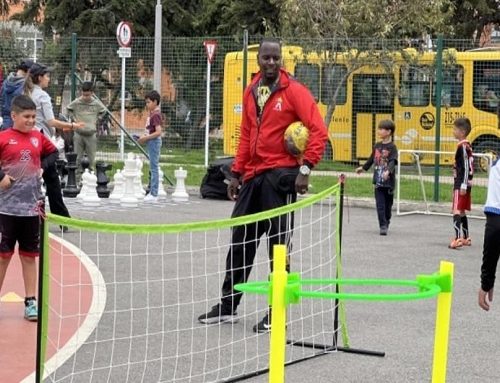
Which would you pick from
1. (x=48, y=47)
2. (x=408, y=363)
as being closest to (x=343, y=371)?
(x=408, y=363)

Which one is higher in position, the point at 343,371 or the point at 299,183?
the point at 299,183

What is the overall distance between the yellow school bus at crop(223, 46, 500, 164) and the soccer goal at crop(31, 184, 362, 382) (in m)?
12.2

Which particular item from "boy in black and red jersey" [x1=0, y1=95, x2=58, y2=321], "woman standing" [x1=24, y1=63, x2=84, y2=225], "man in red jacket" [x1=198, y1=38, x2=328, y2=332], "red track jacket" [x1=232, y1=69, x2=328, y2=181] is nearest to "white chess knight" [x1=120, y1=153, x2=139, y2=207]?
"woman standing" [x1=24, y1=63, x2=84, y2=225]

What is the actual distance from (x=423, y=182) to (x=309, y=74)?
6223 millimetres

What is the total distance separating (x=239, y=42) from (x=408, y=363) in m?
17.3

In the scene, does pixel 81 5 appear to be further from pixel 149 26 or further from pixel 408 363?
pixel 408 363

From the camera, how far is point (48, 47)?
23.8 metres

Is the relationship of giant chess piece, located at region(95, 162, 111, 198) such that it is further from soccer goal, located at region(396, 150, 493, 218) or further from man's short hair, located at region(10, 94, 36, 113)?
man's short hair, located at region(10, 94, 36, 113)

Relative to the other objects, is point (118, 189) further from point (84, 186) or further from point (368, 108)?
point (368, 108)

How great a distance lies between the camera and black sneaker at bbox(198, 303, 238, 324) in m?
7.90

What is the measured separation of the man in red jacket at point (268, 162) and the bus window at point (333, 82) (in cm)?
1495

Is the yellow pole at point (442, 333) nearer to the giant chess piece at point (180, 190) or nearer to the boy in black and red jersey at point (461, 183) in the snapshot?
the boy in black and red jersey at point (461, 183)

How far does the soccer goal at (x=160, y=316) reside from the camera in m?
6.36

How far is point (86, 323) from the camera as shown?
25.2 feet
